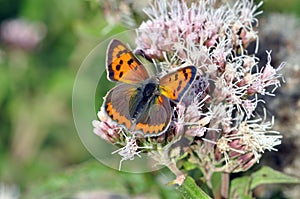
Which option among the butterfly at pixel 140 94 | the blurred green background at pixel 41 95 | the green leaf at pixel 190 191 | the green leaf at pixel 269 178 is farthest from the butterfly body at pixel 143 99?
the blurred green background at pixel 41 95

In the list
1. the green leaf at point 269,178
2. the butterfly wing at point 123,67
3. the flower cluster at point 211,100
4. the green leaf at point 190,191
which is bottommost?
the green leaf at point 269,178

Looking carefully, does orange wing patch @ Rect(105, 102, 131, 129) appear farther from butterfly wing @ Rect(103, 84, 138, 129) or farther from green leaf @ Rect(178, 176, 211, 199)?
green leaf @ Rect(178, 176, 211, 199)

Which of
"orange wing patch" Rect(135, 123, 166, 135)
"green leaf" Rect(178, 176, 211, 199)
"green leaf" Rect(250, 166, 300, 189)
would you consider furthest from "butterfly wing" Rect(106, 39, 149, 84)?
"green leaf" Rect(250, 166, 300, 189)

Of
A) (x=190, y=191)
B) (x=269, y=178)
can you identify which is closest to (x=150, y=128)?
(x=190, y=191)

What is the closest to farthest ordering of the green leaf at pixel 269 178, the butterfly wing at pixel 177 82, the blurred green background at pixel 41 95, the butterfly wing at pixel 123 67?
1. the butterfly wing at pixel 177 82
2. the butterfly wing at pixel 123 67
3. the green leaf at pixel 269 178
4. the blurred green background at pixel 41 95

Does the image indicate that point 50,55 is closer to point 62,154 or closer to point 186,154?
point 62,154

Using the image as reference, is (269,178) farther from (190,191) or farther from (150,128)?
(150,128)

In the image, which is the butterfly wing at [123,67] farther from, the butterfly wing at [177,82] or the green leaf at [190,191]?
the green leaf at [190,191]
